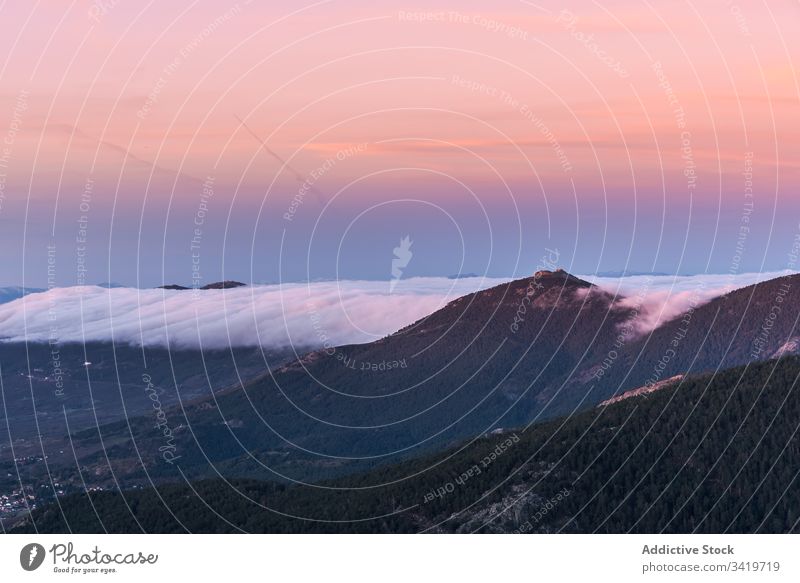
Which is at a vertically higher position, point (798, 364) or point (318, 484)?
point (798, 364)

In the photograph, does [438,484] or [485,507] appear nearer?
[485,507]

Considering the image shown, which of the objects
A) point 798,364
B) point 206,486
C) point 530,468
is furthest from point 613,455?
point 206,486

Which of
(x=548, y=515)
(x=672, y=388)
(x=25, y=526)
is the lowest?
(x=25, y=526)
